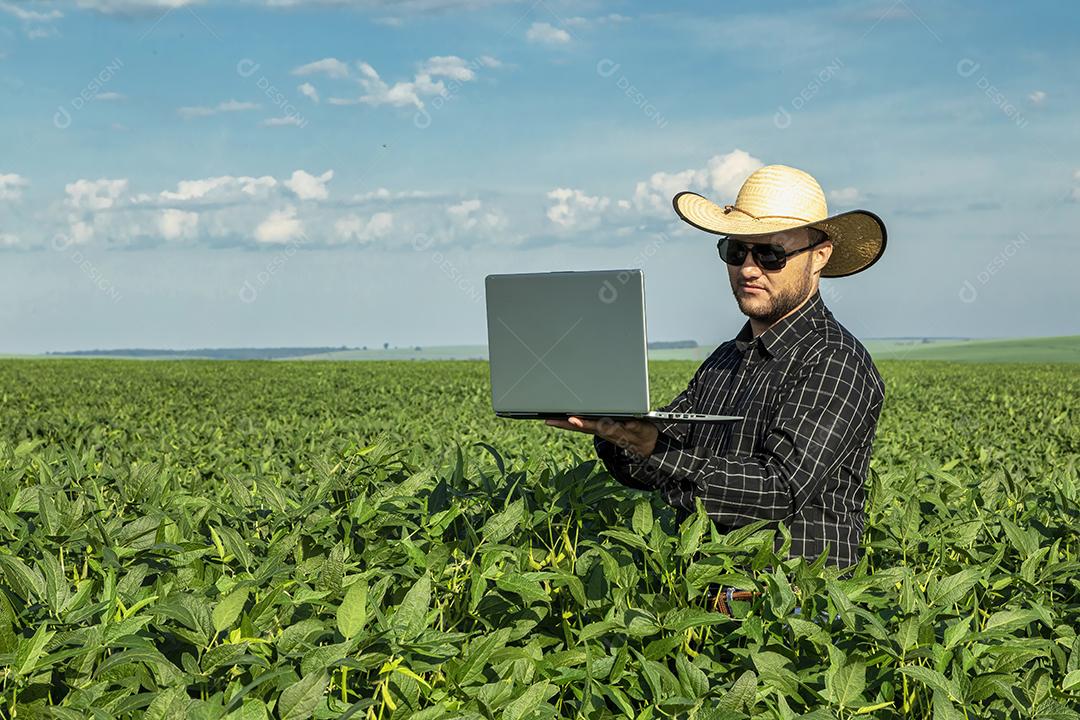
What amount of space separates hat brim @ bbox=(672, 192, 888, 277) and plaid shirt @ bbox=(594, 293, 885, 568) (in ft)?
0.94

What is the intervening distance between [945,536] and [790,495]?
0.99m

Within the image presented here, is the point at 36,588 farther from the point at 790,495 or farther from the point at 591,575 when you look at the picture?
the point at 790,495

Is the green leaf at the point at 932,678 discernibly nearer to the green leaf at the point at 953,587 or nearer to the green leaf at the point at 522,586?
the green leaf at the point at 953,587

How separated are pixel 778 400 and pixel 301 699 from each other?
6.23ft

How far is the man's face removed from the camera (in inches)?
138

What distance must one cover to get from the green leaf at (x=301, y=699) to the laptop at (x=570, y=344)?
2.94 feet

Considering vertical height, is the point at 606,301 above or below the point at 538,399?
above

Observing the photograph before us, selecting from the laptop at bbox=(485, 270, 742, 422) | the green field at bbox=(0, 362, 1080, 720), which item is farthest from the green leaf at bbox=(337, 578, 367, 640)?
the laptop at bbox=(485, 270, 742, 422)

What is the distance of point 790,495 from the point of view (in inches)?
121

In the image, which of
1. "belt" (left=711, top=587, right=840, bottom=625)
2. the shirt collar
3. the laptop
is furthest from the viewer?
the shirt collar

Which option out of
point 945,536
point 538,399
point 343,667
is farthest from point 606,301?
point 945,536

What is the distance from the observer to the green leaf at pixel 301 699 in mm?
1932

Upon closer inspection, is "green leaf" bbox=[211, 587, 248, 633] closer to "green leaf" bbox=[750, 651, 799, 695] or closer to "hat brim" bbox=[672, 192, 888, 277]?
"green leaf" bbox=[750, 651, 799, 695]

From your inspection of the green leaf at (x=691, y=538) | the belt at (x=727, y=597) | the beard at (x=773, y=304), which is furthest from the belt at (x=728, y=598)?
the beard at (x=773, y=304)
